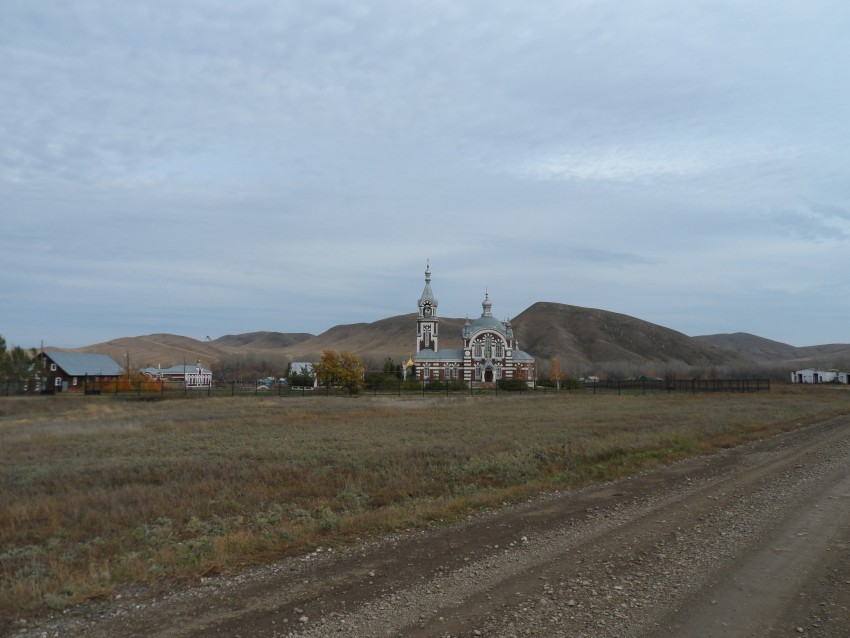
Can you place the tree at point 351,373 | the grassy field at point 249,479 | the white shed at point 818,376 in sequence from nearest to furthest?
the grassy field at point 249,479 < the tree at point 351,373 < the white shed at point 818,376

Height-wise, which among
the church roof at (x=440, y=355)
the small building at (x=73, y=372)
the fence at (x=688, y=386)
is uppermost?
the church roof at (x=440, y=355)

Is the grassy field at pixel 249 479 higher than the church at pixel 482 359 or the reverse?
the reverse

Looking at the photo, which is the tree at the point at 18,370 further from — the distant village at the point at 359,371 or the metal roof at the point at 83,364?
the metal roof at the point at 83,364

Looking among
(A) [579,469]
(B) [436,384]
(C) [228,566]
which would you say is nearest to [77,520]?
(C) [228,566]

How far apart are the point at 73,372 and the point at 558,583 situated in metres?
83.6

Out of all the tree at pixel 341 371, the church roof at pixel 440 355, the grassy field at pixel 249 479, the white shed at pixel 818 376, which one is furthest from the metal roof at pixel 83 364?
the white shed at pixel 818 376

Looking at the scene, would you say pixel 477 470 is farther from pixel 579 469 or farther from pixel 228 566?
pixel 228 566

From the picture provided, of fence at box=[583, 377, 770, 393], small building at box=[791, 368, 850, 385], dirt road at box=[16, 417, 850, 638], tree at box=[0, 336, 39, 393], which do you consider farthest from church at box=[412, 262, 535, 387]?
dirt road at box=[16, 417, 850, 638]

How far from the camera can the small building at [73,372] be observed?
74188mm

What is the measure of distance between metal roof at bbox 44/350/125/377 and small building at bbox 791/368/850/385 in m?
121

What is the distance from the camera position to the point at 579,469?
16.7m

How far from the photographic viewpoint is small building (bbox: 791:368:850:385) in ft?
365

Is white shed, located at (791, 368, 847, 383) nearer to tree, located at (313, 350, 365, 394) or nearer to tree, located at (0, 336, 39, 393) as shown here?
tree, located at (313, 350, 365, 394)

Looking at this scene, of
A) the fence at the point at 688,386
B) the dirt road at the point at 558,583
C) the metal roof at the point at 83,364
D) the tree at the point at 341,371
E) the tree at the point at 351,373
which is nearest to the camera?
the dirt road at the point at 558,583
